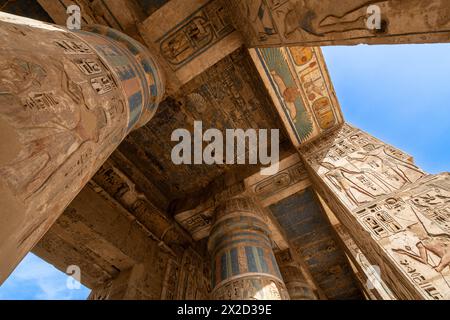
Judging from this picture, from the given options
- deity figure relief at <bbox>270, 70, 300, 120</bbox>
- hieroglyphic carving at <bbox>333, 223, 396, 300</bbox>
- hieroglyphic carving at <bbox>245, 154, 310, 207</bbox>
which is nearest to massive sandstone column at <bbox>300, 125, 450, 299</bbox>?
hieroglyphic carving at <bbox>245, 154, 310, 207</bbox>

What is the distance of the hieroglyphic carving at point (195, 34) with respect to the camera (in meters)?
3.67

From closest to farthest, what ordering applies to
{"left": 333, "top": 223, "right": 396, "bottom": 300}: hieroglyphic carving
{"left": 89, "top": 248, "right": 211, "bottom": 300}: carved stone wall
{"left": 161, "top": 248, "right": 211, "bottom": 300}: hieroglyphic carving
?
{"left": 89, "top": 248, "right": 211, "bottom": 300}: carved stone wall → {"left": 333, "top": 223, "right": 396, "bottom": 300}: hieroglyphic carving → {"left": 161, "top": 248, "right": 211, "bottom": 300}: hieroglyphic carving

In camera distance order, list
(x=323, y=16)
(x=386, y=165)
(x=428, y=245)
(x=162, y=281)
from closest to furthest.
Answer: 1. (x=323, y=16)
2. (x=428, y=245)
3. (x=386, y=165)
4. (x=162, y=281)

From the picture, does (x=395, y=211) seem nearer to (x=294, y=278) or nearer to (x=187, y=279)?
(x=294, y=278)

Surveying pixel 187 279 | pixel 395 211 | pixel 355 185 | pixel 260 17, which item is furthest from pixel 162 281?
pixel 260 17

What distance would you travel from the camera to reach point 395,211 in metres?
2.63

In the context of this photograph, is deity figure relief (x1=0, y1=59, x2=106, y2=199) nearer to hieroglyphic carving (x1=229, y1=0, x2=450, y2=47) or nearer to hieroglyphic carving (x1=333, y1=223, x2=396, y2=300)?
hieroglyphic carving (x1=229, y1=0, x2=450, y2=47)

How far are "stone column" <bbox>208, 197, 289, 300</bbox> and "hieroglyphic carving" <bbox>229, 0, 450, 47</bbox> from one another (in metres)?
2.67

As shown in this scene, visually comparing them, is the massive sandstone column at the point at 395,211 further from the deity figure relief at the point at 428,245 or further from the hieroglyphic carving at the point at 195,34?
the hieroglyphic carving at the point at 195,34

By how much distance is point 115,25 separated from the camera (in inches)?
142

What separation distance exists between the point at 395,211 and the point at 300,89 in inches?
99.2

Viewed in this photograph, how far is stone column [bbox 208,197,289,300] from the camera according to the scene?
9.71 feet
